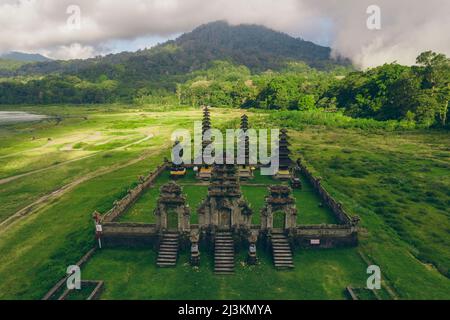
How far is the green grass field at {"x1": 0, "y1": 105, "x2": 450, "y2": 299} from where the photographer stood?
872 inches

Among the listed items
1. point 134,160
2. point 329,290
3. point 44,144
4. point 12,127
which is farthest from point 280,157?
point 12,127

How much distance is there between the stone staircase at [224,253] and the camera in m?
23.6

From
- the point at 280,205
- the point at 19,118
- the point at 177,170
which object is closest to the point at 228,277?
the point at 280,205

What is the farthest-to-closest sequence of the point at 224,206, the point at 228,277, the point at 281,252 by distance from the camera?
the point at 224,206 < the point at 281,252 < the point at 228,277

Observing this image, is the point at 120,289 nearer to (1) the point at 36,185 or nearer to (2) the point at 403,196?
(1) the point at 36,185

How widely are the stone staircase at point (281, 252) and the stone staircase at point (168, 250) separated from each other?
7.44 m

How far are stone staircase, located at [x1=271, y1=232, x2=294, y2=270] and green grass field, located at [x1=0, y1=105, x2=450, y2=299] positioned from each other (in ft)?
2.27

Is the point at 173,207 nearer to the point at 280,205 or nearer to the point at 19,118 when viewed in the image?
the point at 280,205

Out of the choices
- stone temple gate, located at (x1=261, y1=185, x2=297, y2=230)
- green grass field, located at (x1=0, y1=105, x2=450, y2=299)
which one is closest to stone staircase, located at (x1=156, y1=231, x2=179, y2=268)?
green grass field, located at (x1=0, y1=105, x2=450, y2=299)

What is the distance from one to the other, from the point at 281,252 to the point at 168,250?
8.57 meters

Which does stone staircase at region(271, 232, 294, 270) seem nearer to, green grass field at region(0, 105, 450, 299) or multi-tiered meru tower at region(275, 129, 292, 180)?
green grass field at region(0, 105, 450, 299)

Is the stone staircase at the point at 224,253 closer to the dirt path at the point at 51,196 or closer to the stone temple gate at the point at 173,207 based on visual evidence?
the stone temple gate at the point at 173,207

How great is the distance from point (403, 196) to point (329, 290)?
72.9 feet

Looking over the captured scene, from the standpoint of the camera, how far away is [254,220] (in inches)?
1220
